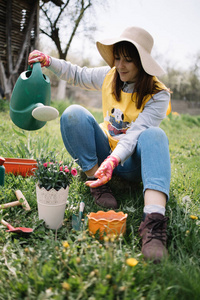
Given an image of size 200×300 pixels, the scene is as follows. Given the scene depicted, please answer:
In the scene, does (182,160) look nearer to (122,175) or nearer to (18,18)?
(122,175)

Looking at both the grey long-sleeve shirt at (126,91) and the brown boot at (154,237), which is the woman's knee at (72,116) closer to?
the grey long-sleeve shirt at (126,91)

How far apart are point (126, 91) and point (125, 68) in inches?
6.8

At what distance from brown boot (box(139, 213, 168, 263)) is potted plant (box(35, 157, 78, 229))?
0.37m

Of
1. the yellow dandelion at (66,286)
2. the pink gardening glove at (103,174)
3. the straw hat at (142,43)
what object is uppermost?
the straw hat at (142,43)

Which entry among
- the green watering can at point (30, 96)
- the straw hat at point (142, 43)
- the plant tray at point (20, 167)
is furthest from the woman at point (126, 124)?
the plant tray at point (20, 167)

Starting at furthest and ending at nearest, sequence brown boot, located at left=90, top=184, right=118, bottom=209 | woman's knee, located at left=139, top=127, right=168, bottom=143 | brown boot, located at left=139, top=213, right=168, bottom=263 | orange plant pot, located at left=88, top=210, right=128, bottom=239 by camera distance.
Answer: brown boot, located at left=90, top=184, right=118, bottom=209, woman's knee, located at left=139, top=127, right=168, bottom=143, orange plant pot, located at left=88, top=210, right=128, bottom=239, brown boot, located at left=139, top=213, right=168, bottom=263

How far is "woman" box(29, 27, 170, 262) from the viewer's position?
1.14 metres

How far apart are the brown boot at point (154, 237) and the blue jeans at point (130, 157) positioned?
0.13 m

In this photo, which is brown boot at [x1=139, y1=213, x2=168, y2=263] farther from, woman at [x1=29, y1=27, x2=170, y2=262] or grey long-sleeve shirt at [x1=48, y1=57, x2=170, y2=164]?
grey long-sleeve shirt at [x1=48, y1=57, x2=170, y2=164]

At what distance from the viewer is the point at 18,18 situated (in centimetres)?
429

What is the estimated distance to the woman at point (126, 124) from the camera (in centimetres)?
114

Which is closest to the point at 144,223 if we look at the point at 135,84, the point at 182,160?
the point at 135,84

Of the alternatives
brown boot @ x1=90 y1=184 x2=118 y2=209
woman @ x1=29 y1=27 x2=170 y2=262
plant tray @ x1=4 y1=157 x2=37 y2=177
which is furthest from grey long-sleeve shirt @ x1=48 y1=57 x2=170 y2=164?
plant tray @ x1=4 y1=157 x2=37 y2=177

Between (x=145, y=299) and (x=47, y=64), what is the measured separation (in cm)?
126
